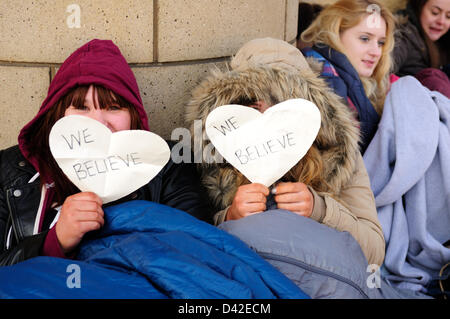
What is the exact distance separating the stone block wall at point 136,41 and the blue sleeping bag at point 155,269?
3.28ft

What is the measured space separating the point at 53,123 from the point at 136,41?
0.63 metres

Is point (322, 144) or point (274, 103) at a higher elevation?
point (274, 103)

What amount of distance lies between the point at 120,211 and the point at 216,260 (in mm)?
411

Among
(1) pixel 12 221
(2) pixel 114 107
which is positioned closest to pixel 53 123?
(2) pixel 114 107

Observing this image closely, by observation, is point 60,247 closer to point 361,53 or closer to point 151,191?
point 151,191

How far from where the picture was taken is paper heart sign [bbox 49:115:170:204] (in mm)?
1845

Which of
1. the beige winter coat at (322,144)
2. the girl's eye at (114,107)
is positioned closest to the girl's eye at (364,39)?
the beige winter coat at (322,144)

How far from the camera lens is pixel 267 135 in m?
2.03

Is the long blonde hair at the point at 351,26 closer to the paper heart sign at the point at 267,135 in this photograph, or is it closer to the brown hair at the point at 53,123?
the paper heart sign at the point at 267,135

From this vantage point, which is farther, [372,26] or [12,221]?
[372,26]

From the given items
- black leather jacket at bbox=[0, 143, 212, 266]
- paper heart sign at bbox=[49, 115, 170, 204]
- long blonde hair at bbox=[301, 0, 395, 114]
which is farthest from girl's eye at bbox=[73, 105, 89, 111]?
long blonde hair at bbox=[301, 0, 395, 114]

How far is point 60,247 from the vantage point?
5.81ft

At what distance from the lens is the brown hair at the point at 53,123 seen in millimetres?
2039

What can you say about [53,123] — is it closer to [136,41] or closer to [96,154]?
[96,154]
